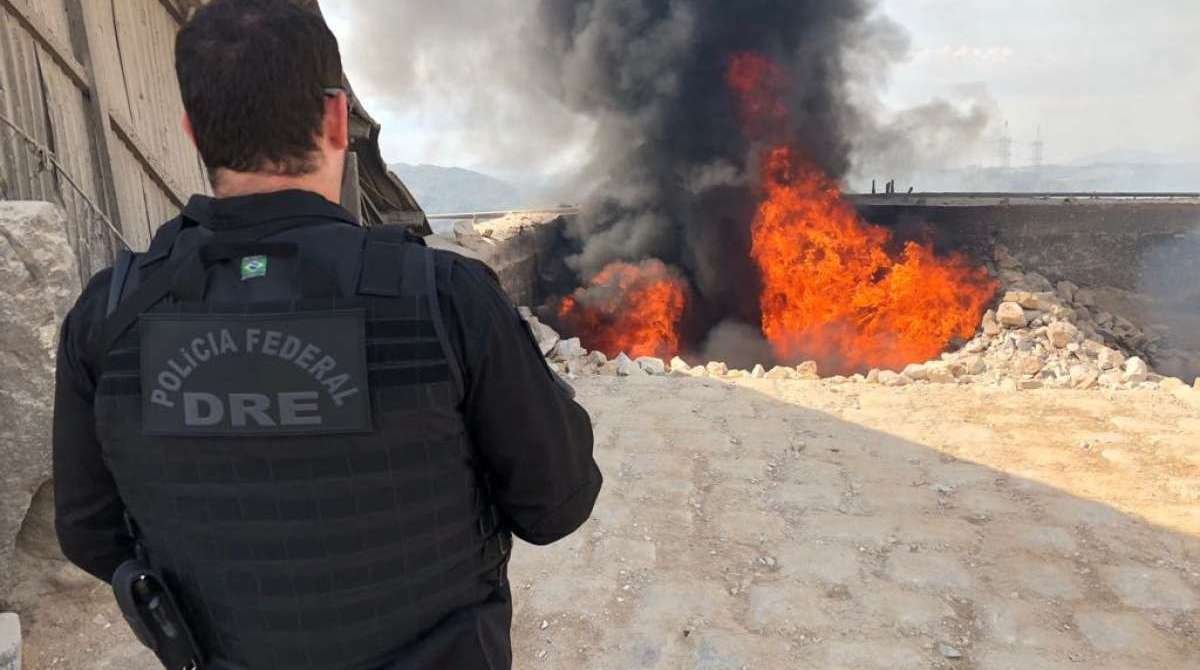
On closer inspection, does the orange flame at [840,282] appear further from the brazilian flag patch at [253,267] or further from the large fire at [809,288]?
the brazilian flag patch at [253,267]

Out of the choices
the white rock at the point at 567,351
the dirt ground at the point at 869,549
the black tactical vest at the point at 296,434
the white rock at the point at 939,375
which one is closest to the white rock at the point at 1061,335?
the white rock at the point at 939,375

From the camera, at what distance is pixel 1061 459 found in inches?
168

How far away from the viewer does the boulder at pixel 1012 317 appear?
33.3 ft

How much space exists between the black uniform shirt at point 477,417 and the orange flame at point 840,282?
387 inches

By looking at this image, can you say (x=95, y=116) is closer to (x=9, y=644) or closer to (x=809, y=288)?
(x=9, y=644)

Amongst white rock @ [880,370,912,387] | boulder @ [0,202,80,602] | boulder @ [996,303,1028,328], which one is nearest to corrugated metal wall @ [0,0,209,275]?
boulder @ [0,202,80,602]

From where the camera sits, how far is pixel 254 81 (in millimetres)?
1148

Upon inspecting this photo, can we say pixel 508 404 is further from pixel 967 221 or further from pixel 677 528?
pixel 967 221

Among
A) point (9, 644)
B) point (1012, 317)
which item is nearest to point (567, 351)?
point (9, 644)

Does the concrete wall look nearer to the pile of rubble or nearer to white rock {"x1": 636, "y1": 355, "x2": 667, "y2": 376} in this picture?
the pile of rubble

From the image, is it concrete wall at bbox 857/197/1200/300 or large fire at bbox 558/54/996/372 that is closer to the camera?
large fire at bbox 558/54/996/372

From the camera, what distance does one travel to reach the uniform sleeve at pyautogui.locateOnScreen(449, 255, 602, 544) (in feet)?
3.98

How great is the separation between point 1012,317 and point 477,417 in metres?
10.5

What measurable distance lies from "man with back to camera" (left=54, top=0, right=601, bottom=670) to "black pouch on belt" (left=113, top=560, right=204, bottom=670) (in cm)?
2
